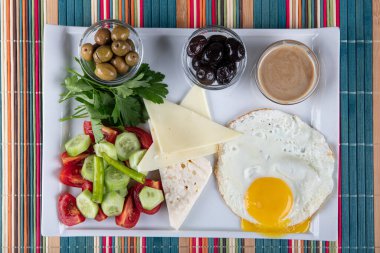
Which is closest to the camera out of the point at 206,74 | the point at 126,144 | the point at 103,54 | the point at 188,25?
the point at 103,54

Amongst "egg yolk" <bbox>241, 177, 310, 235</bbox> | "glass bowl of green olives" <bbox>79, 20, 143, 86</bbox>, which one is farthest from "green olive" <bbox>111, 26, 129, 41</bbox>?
"egg yolk" <bbox>241, 177, 310, 235</bbox>

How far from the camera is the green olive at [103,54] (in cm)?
218

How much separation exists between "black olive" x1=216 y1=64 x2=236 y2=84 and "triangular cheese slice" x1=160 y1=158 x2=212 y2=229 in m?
0.45

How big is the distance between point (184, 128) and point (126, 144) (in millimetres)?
313

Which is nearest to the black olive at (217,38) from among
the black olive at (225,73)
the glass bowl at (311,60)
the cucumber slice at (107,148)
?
the black olive at (225,73)

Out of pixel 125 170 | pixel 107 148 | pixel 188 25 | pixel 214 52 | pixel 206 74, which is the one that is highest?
pixel 188 25

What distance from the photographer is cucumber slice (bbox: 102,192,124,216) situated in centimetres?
236

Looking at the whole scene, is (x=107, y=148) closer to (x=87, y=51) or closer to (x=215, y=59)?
(x=87, y=51)

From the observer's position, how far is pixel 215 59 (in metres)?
2.25

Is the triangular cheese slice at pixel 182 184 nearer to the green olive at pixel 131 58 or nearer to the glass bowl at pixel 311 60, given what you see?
the glass bowl at pixel 311 60

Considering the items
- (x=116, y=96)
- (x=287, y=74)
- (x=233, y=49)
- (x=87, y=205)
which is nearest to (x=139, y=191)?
(x=87, y=205)

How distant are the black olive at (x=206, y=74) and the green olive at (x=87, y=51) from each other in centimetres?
53

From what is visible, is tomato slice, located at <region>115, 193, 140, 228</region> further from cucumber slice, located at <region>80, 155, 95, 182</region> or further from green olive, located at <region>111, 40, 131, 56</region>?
green olive, located at <region>111, 40, 131, 56</region>

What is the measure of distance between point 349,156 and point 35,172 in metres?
1.75
